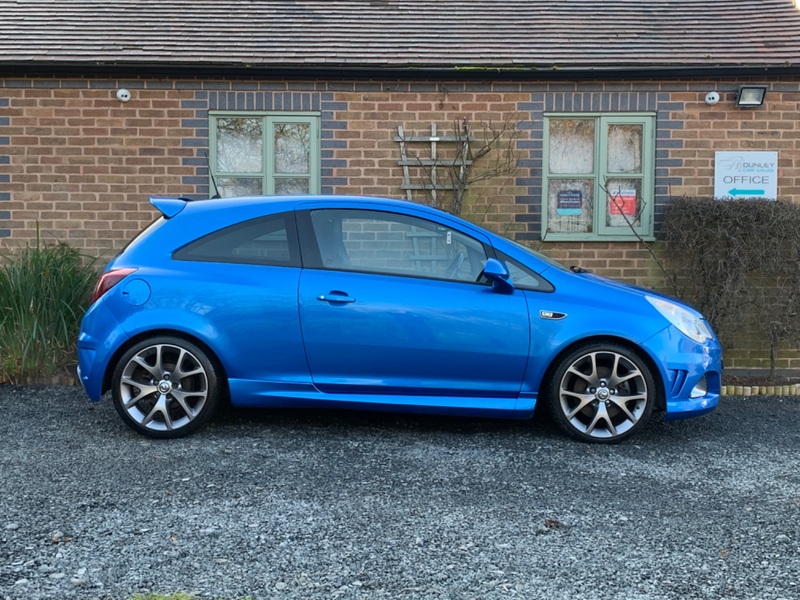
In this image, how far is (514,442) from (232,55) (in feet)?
17.4

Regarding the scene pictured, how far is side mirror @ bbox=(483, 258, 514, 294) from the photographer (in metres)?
5.30

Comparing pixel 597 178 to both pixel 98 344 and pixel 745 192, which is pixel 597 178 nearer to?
pixel 745 192

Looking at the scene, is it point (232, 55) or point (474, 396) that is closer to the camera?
point (474, 396)

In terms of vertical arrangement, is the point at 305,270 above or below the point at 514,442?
above

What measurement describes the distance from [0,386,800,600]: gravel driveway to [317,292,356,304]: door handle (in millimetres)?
903

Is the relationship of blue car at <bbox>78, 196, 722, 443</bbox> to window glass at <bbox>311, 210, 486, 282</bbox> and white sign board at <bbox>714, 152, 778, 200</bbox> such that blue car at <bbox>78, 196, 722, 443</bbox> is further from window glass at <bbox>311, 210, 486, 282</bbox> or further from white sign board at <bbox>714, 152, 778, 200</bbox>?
white sign board at <bbox>714, 152, 778, 200</bbox>

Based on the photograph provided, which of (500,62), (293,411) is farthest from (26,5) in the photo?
(293,411)

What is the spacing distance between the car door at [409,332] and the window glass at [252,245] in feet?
0.69

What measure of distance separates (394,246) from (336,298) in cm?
56

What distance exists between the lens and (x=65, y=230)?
8.88 meters

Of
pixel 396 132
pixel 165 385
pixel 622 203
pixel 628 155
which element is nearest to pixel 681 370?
pixel 165 385

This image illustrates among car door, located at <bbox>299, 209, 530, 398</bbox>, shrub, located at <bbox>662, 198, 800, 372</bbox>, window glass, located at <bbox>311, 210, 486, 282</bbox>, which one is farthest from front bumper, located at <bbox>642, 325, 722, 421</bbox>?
shrub, located at <bbox>662, 198, 800, 372</bbox>

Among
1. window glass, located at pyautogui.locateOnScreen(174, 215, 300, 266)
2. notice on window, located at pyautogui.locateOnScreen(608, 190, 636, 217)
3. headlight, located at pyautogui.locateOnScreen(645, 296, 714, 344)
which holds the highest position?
notice on window, located at pyautogui.locateOnScreen(608, 190, 636, 217)

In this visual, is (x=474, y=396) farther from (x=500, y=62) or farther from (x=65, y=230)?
(x=65, y=230)
